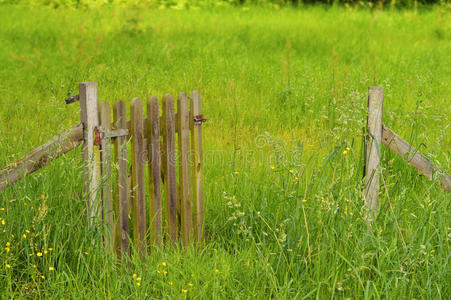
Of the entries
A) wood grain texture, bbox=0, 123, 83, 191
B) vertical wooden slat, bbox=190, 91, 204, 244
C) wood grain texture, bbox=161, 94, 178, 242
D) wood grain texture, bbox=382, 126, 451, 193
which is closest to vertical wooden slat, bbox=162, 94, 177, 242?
wood grain texture, bbox=161, 94, 178, 242

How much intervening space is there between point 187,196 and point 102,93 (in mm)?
3522

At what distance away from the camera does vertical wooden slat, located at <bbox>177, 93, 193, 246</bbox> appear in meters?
4.00

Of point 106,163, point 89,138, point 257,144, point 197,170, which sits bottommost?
point 257,144

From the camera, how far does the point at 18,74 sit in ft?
27.0

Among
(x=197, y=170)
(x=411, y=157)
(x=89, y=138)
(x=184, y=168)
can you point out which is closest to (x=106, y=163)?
(x=89, y=138)

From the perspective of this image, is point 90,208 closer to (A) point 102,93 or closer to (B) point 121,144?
(B) point 121,144

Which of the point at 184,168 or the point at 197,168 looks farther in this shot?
the point at 197,168

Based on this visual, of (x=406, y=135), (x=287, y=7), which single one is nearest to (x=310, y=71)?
(x=406, y=135)

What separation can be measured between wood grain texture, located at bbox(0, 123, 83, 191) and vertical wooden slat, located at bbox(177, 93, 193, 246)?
774mm

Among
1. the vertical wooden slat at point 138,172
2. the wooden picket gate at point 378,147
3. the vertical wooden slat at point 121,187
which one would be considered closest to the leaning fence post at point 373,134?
the wooden picket gate at point 378,147

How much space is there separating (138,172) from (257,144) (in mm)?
2289

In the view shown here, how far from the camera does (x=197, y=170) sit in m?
4.19

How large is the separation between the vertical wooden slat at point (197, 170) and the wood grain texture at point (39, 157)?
3.07 ft

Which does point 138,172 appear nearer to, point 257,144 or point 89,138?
point 89,138
